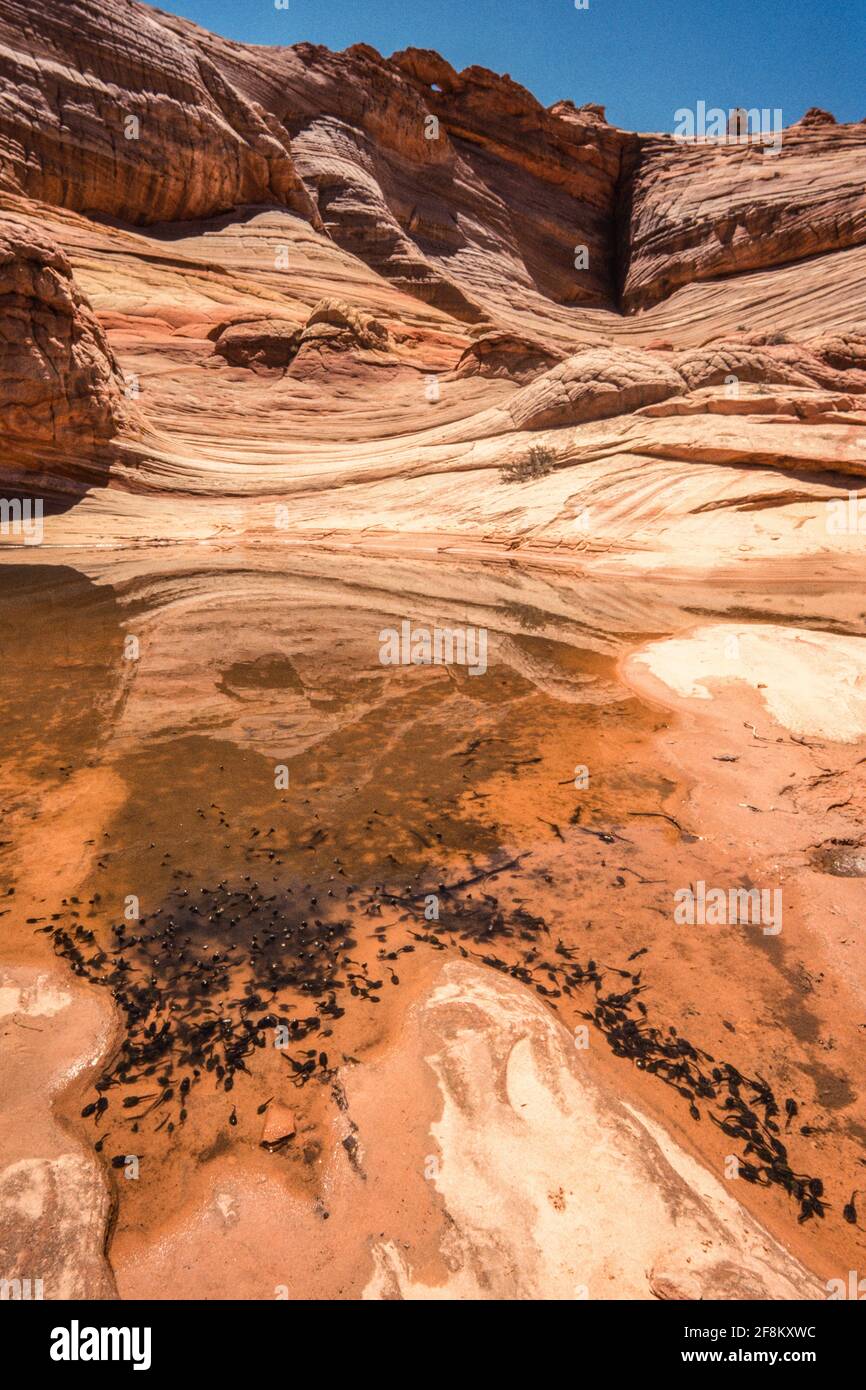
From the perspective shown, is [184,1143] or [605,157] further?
[605,157]

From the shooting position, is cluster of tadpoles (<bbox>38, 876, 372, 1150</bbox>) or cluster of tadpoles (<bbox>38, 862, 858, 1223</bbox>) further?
cluster of tadpoles (<bbox>38, 876, 372, 1150</bbox>)

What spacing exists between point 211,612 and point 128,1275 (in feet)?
32.8

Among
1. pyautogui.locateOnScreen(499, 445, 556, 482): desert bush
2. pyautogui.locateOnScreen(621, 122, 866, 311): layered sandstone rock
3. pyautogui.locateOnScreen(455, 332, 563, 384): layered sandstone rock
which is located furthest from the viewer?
pyautogui.locateOnScreen(621, 122, 866, 311): layered sandstone rock

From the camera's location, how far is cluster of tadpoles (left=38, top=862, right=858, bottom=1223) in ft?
10.1

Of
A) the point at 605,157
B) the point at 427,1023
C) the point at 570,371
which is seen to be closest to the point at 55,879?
the point at 427,1023

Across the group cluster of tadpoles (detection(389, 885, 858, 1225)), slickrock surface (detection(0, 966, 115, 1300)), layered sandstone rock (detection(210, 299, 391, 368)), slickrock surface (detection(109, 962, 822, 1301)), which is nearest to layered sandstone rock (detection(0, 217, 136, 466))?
layered sandstone rock (detection(210, 299, 391, 368))

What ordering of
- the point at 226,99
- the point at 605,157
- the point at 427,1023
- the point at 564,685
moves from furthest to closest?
1. the point at 605,157
2. the point at 226,99
3. the point at 564,685
4. the point at 427,1023

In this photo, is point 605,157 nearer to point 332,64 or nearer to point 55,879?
point 332,64

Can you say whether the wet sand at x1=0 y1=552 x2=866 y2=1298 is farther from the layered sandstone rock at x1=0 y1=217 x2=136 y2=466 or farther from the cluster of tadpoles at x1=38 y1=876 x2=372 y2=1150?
the layered sandstone rock at x1=0 y1=217 x2=136 y2=466

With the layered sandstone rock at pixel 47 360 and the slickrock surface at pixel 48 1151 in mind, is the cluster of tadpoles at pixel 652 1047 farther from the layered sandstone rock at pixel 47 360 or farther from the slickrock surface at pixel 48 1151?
the layered sandstone rock at pixel 47 360

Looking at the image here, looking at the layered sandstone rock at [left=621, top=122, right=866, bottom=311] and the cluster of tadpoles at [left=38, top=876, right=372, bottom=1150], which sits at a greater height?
the layered sandstone rock at [left=621, top=122, right=866, bottom=311]

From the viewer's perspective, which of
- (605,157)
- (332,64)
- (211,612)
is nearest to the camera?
(211,612)

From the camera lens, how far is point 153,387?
67.1ft

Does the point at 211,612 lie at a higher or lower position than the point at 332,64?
lower
